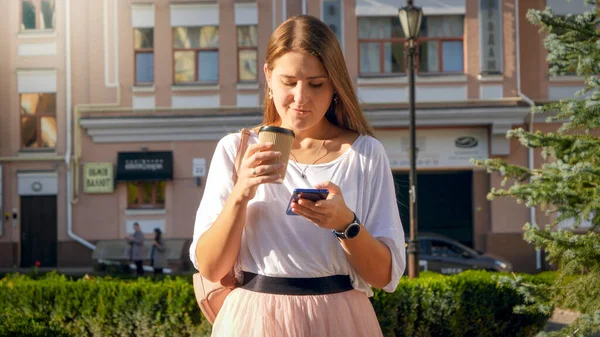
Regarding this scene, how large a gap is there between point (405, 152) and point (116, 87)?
9222 millimetres

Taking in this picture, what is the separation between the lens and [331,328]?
2.63 metres

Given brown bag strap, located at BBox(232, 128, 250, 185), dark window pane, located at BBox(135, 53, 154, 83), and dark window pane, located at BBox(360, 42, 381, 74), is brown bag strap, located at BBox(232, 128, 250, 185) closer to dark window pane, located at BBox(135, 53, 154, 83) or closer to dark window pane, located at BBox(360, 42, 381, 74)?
dark window pane, located at BBox(360, 42, 381, 74)

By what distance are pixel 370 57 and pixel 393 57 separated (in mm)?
715

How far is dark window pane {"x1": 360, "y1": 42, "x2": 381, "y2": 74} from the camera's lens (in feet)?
88.0

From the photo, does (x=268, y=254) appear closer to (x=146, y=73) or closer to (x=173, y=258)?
(x=173, y=258)

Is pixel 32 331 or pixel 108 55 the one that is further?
pixel 108 55

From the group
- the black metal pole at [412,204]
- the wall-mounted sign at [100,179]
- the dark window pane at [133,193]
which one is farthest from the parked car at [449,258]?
the wall-mounted sign at [100,179]

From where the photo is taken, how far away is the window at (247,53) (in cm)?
2734

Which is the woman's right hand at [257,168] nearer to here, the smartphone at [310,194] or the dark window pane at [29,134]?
the smartphone at [310,194]

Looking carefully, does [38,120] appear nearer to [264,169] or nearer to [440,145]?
[440,145]

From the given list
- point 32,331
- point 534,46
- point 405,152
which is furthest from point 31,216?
point 32,331

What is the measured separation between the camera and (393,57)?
A: 27.0m

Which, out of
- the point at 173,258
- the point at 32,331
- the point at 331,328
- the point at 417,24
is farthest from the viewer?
the point at 173,258

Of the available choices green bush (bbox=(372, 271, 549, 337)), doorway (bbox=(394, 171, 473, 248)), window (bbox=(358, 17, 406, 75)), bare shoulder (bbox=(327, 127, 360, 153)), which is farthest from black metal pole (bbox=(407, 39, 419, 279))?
doorway (bbox=(394, 171, 473, 248))
